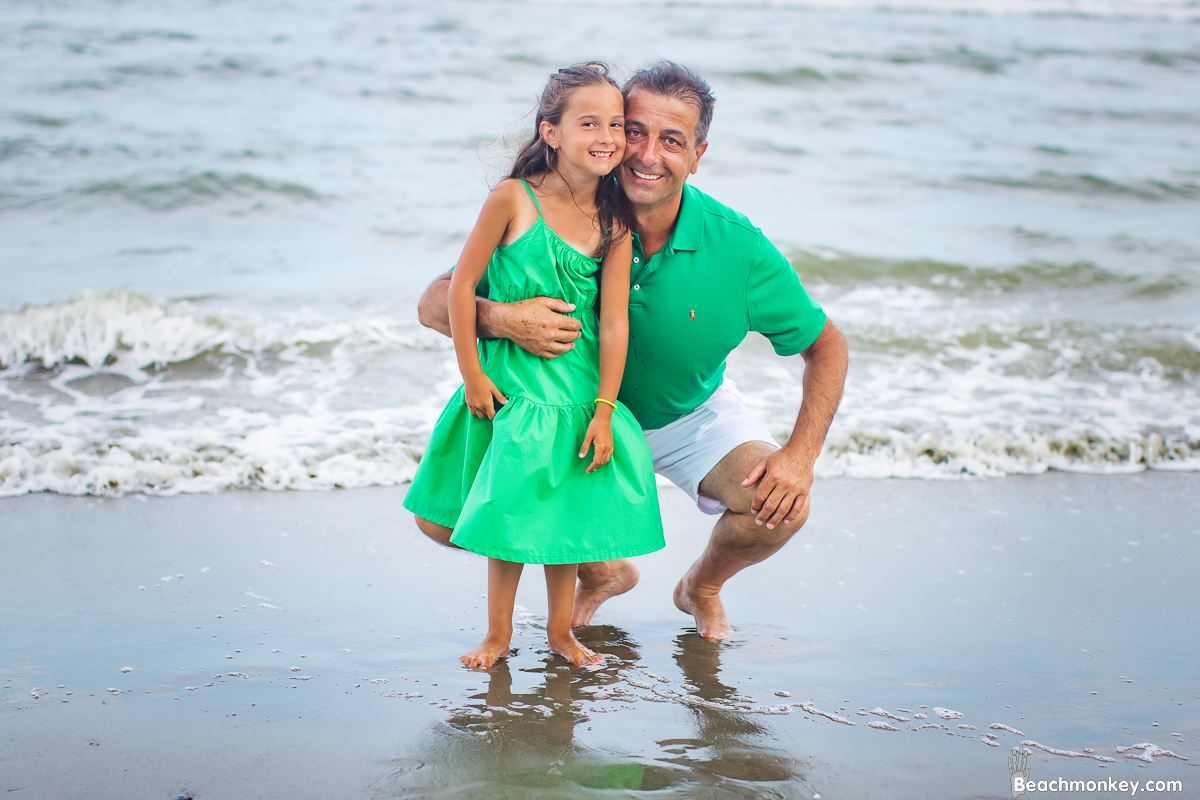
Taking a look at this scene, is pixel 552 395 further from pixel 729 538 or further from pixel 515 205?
pixel 729 538

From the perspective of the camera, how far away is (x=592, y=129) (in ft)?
8.00

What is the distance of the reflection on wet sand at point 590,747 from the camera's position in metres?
2.00

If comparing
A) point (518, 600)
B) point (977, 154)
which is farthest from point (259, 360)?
point (977, 154)

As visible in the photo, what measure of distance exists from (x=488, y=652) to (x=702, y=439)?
94cm

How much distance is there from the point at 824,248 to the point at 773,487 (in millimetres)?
7120

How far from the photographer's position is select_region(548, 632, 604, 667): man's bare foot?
104 inches

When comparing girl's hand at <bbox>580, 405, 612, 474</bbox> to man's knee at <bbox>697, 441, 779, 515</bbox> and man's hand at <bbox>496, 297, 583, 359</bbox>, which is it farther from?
man's knee at <bbox>697, 441, 779, 515</bbox>

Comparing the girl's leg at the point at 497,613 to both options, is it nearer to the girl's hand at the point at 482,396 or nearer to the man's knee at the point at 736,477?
the girl's hand at the point at 482,396

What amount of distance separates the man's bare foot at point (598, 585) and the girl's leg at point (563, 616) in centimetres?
29

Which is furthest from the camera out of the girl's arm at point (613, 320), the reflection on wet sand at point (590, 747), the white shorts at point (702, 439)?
the white shorts at point (702, 439)

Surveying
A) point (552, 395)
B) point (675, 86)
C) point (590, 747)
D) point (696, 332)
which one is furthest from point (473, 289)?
point (590, 747)

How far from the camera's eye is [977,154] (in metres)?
13.0

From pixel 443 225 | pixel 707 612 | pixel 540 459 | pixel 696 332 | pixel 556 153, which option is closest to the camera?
pixel 540 459

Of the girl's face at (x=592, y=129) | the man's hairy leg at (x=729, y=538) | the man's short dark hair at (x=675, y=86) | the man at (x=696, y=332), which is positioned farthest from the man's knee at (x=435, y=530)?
the man's short dark hair at (x=675, y=86)
